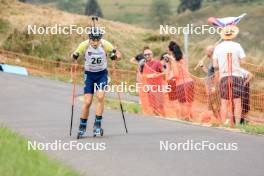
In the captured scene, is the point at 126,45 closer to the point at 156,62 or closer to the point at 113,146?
the point at 156,62

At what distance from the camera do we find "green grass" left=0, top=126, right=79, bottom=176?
8188 mm

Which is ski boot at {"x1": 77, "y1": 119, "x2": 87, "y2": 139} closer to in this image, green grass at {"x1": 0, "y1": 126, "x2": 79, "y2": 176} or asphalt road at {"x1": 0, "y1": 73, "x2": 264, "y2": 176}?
asphalt road at {"x1": 0, "y1": 73, "x2": 264, "y2": 176}

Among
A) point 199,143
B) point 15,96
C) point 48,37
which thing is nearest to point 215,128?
point 199,143

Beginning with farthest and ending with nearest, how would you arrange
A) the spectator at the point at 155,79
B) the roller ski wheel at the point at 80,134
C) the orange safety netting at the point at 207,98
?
the spectator at the point at 155,79 → the orange safety netting at the point at 207,98 → the roller ski wheel at the point at 80,134

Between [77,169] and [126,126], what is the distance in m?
5.51

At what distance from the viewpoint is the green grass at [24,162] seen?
26.9 ft

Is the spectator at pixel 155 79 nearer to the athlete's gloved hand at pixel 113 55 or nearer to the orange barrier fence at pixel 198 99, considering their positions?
the orange barrier fence at pixel 198 99

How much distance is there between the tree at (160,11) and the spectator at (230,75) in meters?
96.7

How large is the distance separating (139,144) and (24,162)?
376 centimetres

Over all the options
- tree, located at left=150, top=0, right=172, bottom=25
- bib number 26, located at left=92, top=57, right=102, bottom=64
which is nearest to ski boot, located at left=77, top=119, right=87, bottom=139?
bib number 26, located at left=92, top=57, right=102, bottom=64

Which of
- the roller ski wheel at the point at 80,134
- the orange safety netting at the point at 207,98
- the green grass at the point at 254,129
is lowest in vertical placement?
the roller ski wheel at the point at 80,134

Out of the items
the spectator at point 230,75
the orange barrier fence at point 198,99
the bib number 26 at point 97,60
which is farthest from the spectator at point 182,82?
the bib number 26 at point 97,60

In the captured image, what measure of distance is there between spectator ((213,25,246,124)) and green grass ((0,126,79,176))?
18.9 ft

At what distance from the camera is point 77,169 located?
978 cm
